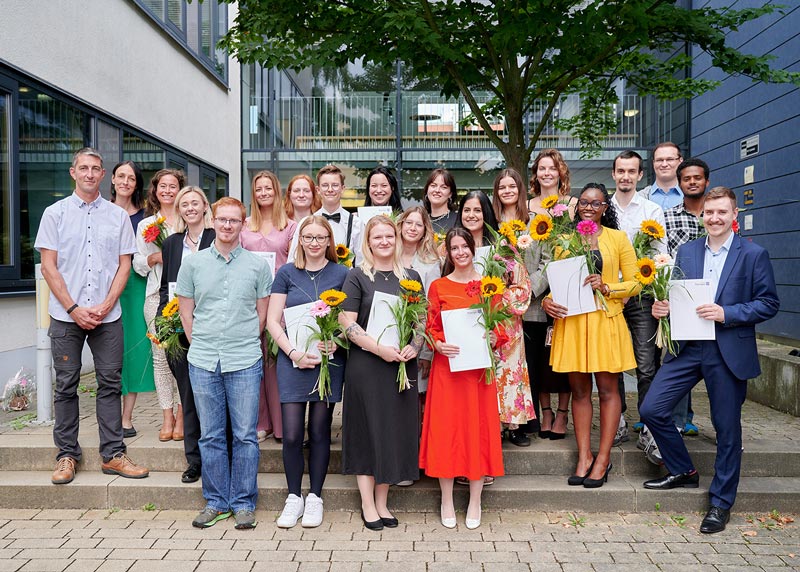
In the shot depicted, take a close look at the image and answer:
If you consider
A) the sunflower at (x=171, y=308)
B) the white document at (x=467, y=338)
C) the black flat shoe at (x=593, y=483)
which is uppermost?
the sunflower at (x=171, y=308)

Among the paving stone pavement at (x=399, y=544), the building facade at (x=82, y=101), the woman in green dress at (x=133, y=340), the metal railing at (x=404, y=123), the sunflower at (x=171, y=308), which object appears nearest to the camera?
the paving stone pavement at (x=399, y=544)

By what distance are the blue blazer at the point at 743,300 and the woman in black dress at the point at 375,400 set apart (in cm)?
203

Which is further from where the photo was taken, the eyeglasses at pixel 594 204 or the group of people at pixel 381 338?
the eyeglasses at pixel 594 204

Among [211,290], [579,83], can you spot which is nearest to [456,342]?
[211,290]

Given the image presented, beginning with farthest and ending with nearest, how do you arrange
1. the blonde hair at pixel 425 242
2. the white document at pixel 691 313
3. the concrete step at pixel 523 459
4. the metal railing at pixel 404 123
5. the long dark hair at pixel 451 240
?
the metal railing at pixel 404 123 < the concrete step at pixel 523 459 < the blonde hair at pixel 425 242 < the long dark hair at pixel 451 240 < the white document at pixel 691 313

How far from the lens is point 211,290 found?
432cm

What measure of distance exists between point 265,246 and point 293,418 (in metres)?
1.43

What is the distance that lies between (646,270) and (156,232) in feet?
11.8

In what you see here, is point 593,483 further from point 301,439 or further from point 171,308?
point 171,308

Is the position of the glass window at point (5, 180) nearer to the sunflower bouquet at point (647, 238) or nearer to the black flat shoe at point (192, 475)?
the black flat shoe at point (192, 475)

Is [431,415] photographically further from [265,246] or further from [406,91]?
[406,91]

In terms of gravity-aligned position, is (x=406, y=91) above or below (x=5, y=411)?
above

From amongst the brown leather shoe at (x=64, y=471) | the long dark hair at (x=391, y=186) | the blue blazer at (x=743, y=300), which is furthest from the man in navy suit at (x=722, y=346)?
the brown leather shoe at (x=64, y=471)

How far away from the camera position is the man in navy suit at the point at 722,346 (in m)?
4.31
